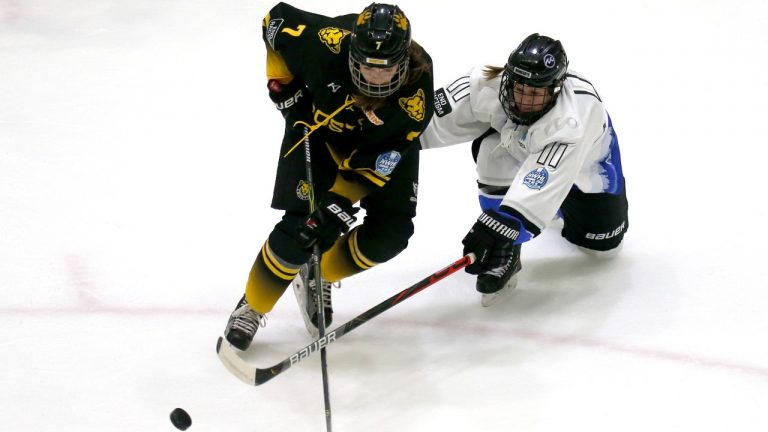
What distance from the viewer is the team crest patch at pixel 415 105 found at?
107 inches

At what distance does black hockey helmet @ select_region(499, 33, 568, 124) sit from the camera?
2877mm

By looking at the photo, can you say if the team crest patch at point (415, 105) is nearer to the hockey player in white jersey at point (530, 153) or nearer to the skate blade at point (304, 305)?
the hockey player in white jersey at point (530, 153)

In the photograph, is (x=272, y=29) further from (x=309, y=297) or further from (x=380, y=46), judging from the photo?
(x=309, y=297)

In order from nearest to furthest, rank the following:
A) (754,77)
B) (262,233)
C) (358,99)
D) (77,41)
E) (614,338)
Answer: (358,99), (614,338), (262,233), (754,77), (77,41)

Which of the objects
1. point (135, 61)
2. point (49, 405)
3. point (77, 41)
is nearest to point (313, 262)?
point (49, 405)

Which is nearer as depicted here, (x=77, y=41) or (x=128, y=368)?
(x=128, y=368)

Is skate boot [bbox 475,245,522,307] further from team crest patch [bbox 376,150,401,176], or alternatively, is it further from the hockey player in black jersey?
team crest patch [bbox 376,150,401,176]

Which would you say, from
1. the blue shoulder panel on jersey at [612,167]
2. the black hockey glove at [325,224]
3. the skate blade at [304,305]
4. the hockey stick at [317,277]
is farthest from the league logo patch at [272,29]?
the blue shoulder panel on jersey at [612,167]

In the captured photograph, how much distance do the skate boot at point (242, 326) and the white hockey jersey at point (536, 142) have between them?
0.81 metres

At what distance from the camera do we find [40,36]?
489 cm

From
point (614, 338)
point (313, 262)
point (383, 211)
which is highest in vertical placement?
point (383, 211)

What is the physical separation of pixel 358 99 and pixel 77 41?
2.65 meters

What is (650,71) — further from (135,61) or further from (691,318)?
(135,61)

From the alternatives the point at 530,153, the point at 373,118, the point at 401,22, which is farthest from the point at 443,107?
the point at 401,22
